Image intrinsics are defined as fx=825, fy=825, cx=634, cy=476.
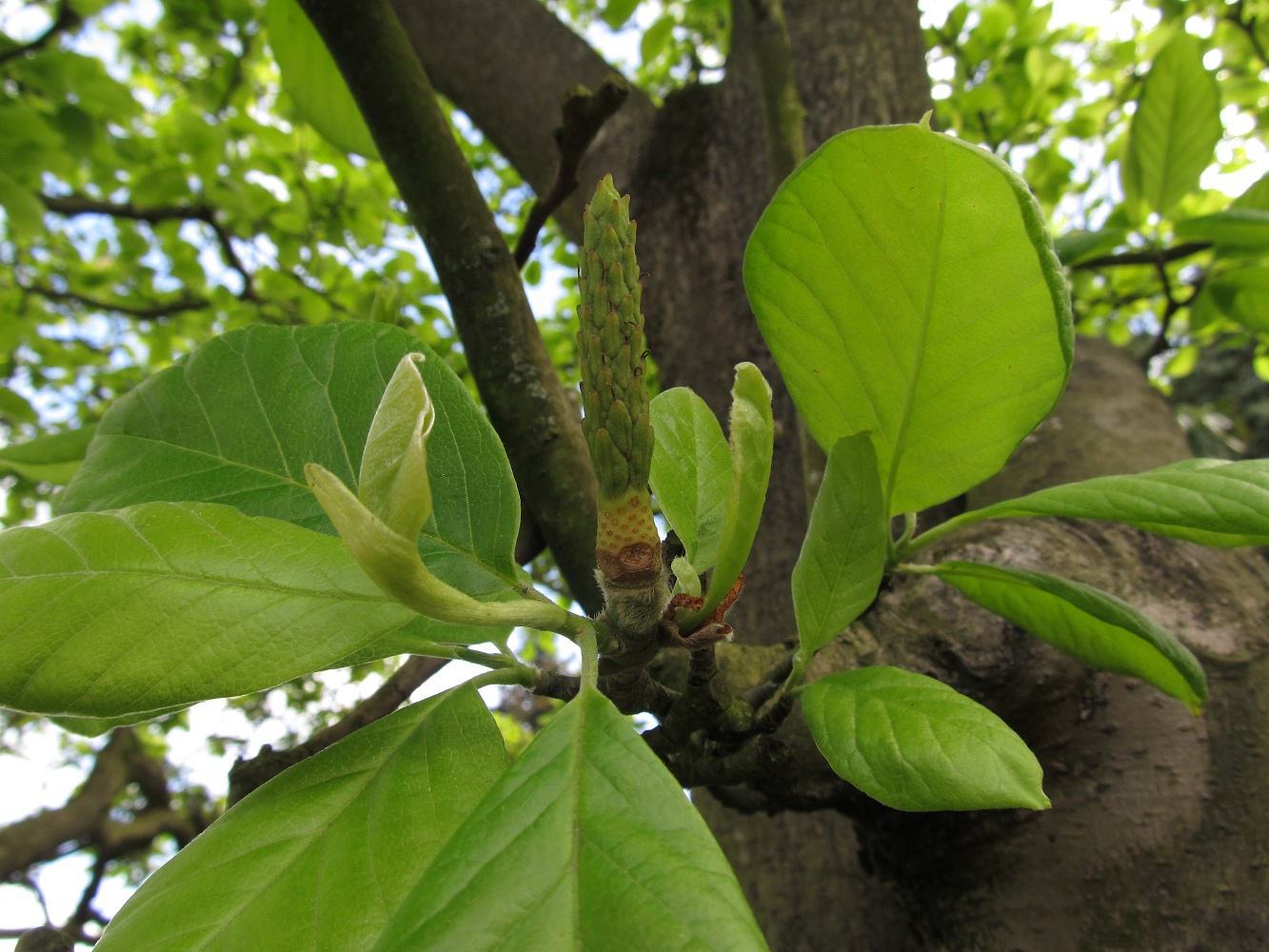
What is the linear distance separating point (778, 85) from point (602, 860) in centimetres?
120

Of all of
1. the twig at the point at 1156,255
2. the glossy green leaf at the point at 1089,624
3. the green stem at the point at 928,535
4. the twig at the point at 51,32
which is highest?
the twig at the point at 51,32

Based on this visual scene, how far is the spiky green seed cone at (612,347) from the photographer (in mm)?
410

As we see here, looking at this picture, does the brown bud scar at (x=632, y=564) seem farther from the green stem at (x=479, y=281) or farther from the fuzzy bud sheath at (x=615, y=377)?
the green stem at (x=479, y=281)

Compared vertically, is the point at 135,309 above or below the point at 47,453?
above

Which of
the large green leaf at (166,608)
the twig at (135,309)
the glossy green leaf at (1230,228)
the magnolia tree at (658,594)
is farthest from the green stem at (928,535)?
the twig at (135,309)

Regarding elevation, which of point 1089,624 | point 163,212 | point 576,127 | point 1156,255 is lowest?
point 1089,624

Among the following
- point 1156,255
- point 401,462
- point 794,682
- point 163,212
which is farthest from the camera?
point 163,212

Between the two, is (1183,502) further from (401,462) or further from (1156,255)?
(1156,255)

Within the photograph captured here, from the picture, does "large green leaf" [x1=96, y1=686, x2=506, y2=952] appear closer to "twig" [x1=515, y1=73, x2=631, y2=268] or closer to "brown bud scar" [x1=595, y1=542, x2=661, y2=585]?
"brown bud scar" [x1=595, y1=542, x2=661, y2=585]

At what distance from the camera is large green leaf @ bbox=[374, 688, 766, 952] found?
1.22 ft

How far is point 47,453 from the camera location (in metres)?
1.01

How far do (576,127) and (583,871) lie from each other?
78 centimetres

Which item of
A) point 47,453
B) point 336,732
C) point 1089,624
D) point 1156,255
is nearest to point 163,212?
point 47,453

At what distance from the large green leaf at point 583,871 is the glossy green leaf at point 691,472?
0.74 ft
